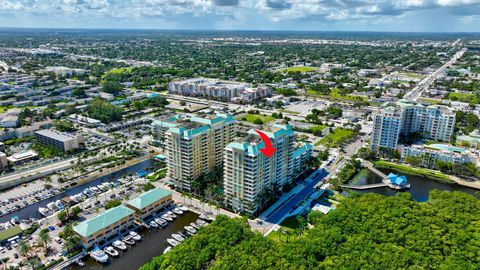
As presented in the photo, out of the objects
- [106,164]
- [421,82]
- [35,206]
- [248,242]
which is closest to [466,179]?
[248,242]

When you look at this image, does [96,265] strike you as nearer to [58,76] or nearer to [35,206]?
[35,206]

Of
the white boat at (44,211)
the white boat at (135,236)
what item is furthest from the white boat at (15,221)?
the white boat at (135,236)

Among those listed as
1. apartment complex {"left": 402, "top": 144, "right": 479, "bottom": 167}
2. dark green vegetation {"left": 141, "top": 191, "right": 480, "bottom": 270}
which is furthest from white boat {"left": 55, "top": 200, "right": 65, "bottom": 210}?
Answer: apartment complex {"left": 402, "top": 144, "right": 479, "bottom": 167}

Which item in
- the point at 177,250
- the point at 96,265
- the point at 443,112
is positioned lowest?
the point at 96,265

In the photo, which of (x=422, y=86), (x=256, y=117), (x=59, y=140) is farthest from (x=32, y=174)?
(x=422, y=86)

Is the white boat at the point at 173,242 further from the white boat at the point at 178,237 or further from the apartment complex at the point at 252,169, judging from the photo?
the apartment complex at the point at 252,169

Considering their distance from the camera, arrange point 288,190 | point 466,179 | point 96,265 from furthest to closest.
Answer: point 466,179 < point 288,190 < point 96,265

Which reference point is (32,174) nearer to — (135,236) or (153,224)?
(153,224)
